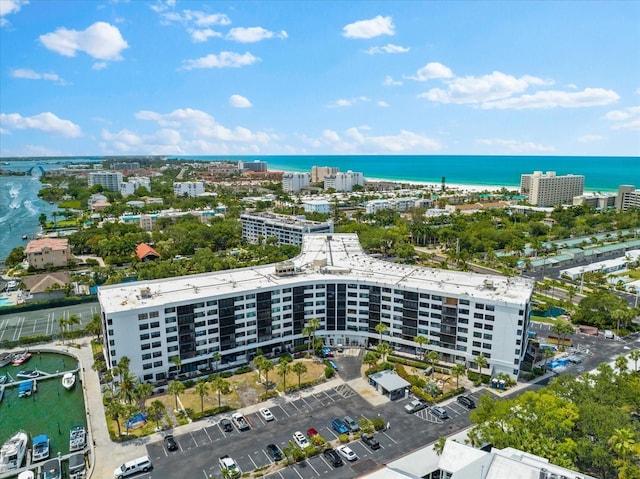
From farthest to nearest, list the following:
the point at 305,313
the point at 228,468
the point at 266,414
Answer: the point at 305,313 < the point at 266,414 < the point at 228,468

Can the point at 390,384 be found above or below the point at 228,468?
above

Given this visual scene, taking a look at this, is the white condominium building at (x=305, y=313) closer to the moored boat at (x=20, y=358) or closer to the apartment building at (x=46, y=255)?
the moored boat at (x=20, y=358)

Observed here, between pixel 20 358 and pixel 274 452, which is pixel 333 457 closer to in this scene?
pixel 274 452

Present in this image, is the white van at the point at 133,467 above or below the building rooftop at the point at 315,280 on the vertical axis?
below

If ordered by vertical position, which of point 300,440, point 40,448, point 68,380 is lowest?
Result: point 40,448

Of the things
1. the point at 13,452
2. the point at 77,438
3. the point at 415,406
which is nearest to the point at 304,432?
the point at 415,406

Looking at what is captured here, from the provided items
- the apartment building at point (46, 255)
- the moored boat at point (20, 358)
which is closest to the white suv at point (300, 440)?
the moored boat at point (20, 358)

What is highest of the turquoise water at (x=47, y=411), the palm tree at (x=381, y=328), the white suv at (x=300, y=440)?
the palm tree at (x=381, y=328)

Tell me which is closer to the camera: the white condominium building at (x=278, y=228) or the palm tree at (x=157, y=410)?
the palm tree at (x=157, y=410)
